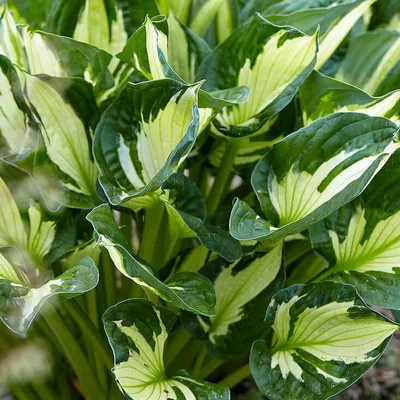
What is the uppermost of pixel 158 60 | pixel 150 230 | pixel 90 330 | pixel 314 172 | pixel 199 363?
pixel 158 60

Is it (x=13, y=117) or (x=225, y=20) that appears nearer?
(x=13, y=117)

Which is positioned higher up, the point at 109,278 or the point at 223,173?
the point at 223,173

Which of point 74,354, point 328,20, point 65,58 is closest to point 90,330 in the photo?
point 74,354

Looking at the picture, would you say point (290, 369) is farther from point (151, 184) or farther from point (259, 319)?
point (151, 184)

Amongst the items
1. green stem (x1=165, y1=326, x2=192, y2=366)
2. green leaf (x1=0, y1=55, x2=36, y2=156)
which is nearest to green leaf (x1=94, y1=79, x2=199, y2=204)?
green leaf (x1=0, y1=55, x2=36, y2=156)

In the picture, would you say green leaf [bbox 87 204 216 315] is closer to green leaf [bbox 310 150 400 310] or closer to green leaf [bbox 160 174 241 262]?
green leaf [bbox 160 174 241 262]

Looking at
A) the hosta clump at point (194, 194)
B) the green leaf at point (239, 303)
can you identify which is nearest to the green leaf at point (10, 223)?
the hosta clump at point (194, 194)

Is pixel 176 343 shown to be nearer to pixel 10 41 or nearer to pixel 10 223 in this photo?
pixel 10 223
